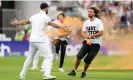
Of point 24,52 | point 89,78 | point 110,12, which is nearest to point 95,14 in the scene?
point 89,78

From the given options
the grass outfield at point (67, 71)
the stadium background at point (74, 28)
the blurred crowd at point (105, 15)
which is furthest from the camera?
the blurred crowd at point (105, 15)

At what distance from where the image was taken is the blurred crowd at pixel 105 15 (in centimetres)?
3522

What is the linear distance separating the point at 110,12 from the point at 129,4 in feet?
5.56

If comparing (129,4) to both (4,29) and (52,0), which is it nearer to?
(52,0)

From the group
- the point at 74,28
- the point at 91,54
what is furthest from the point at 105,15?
the point at 91,54

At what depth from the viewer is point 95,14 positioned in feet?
58.3

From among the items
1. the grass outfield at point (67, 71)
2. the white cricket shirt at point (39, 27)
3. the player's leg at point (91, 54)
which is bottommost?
the grass outfield at point (67, 71)

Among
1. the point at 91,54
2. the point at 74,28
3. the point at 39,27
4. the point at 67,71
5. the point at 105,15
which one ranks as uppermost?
the point at 39,27

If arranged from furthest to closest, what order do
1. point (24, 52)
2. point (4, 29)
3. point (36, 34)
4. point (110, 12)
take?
point (110, 12) < point (4, 29) < point (24, 52) < point (36, 34)

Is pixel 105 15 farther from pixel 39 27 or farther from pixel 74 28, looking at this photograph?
pixel 39 27

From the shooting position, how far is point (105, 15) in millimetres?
37750

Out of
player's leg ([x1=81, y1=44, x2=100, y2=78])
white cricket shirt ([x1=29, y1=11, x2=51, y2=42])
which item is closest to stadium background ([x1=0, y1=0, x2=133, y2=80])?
player's leg ([x1=81, y1=44, x2=100, y2=78])

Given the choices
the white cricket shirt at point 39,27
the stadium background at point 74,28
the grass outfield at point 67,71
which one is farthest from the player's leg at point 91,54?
the stadium background at point 74,28

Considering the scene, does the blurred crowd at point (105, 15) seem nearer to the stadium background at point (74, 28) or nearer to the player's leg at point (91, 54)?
the stadium background at point (74, 28)
